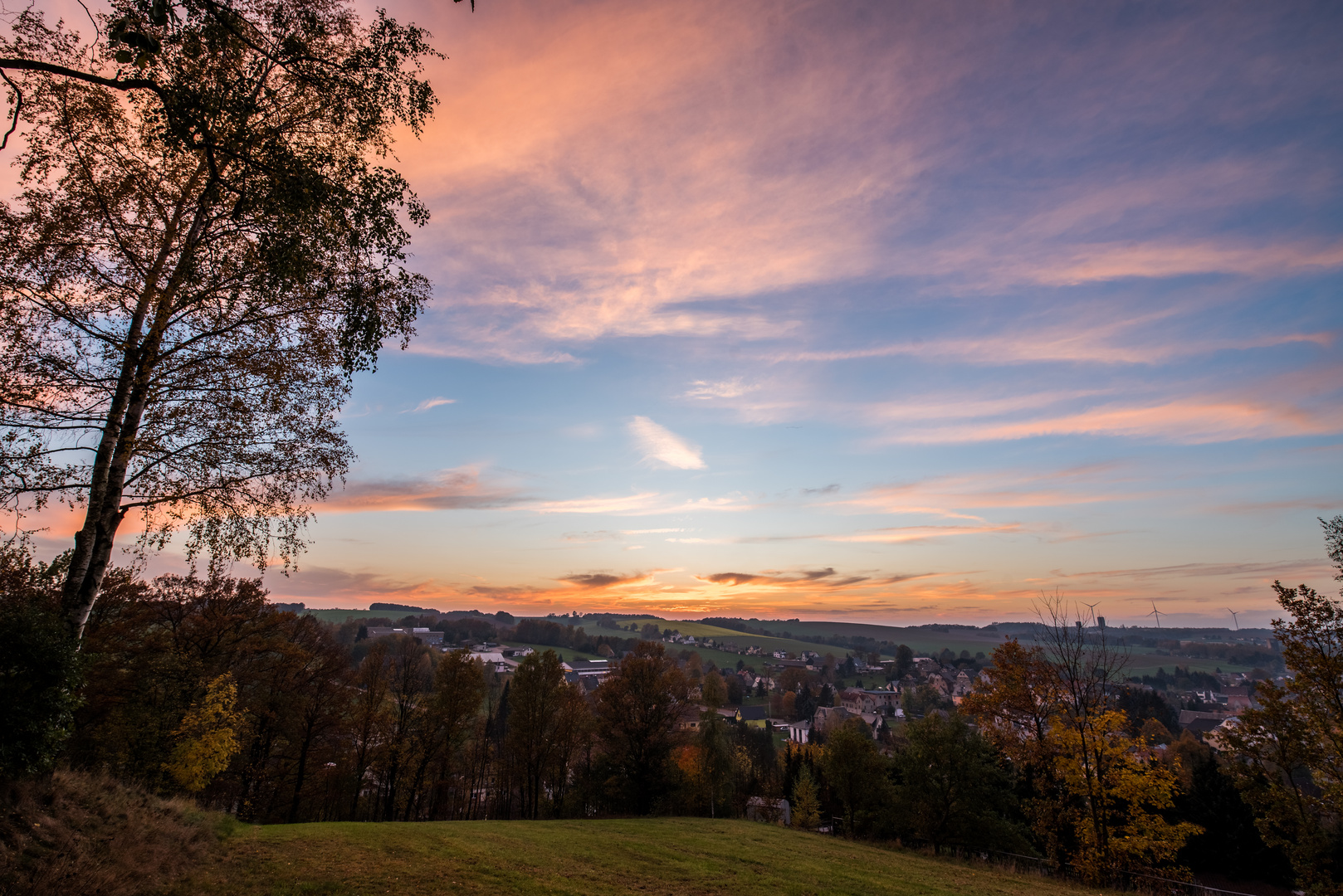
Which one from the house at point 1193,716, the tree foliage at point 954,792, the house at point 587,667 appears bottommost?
the house at point 1193,716

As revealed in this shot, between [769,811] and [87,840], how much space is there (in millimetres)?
49614

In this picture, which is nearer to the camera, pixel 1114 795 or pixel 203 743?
pixel 203 743

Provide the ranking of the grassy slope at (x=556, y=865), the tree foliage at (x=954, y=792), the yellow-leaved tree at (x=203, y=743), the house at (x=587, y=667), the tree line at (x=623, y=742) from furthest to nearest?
the house at (x=587, y=667) < the tree foliage at (x=954, y=792) < the tree line at (x=623, y=742) < the yellow-leaved tree at (x=203, y=743) < the grassy slope at (x=556, y=865)

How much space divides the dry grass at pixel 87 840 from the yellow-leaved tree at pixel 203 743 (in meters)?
12.5

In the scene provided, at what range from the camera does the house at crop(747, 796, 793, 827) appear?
1906 inches

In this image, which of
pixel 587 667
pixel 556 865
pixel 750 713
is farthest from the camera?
pixel 587 667

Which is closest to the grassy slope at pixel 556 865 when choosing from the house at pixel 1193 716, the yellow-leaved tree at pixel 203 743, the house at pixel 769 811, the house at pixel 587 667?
the yellow-leaved tree at pixel 203 743

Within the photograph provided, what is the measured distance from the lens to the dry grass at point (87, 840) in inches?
324

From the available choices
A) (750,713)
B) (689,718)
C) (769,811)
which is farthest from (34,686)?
(750,713)

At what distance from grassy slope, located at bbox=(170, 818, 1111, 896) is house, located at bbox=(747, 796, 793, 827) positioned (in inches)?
898

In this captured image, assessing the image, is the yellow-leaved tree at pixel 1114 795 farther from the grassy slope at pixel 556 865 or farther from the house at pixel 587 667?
the house at pixel 587 667

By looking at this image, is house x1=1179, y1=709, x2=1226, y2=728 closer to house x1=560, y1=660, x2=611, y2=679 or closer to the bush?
house x1=560, y1=660, x2=611, y2=679

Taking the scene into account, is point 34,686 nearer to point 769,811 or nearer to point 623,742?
point 623,742

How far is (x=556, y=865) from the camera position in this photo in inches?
626
